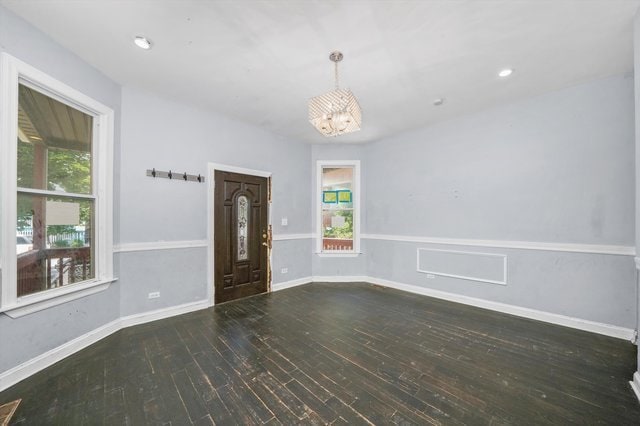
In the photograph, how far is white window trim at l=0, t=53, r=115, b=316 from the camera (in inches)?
74.7

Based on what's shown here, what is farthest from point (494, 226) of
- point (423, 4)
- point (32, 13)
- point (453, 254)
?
point (32, 13)

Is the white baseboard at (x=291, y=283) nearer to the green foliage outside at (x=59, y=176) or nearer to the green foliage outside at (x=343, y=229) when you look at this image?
the green foliage outside at (x=343, y=229)

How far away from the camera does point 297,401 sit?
178 cm

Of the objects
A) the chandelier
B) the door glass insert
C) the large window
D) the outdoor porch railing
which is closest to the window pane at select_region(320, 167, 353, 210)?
the large window

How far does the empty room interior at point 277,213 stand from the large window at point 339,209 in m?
0.89

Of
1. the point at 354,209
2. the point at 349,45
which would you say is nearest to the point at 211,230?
the point at 354,209

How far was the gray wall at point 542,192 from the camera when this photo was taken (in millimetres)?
2732

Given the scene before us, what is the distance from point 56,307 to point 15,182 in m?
1.15

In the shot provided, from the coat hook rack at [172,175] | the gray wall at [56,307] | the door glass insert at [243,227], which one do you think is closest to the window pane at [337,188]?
the door glass insert at [243,227]

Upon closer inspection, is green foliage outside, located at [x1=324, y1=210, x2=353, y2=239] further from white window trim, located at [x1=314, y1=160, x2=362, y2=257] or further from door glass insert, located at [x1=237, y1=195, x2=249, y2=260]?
door glass insert, located at [x1=237, y1=195, x2=249, y2=260]

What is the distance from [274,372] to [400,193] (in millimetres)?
3537

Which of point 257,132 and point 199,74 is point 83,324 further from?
point 257,132

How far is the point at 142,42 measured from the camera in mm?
2227

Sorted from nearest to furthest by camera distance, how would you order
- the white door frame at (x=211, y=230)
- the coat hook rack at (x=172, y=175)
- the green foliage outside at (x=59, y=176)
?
the green foliage outside at (x=59, y=176)
the coat hook rack at (x=172, y=175)
the white door frame at (x=211, y=230)
